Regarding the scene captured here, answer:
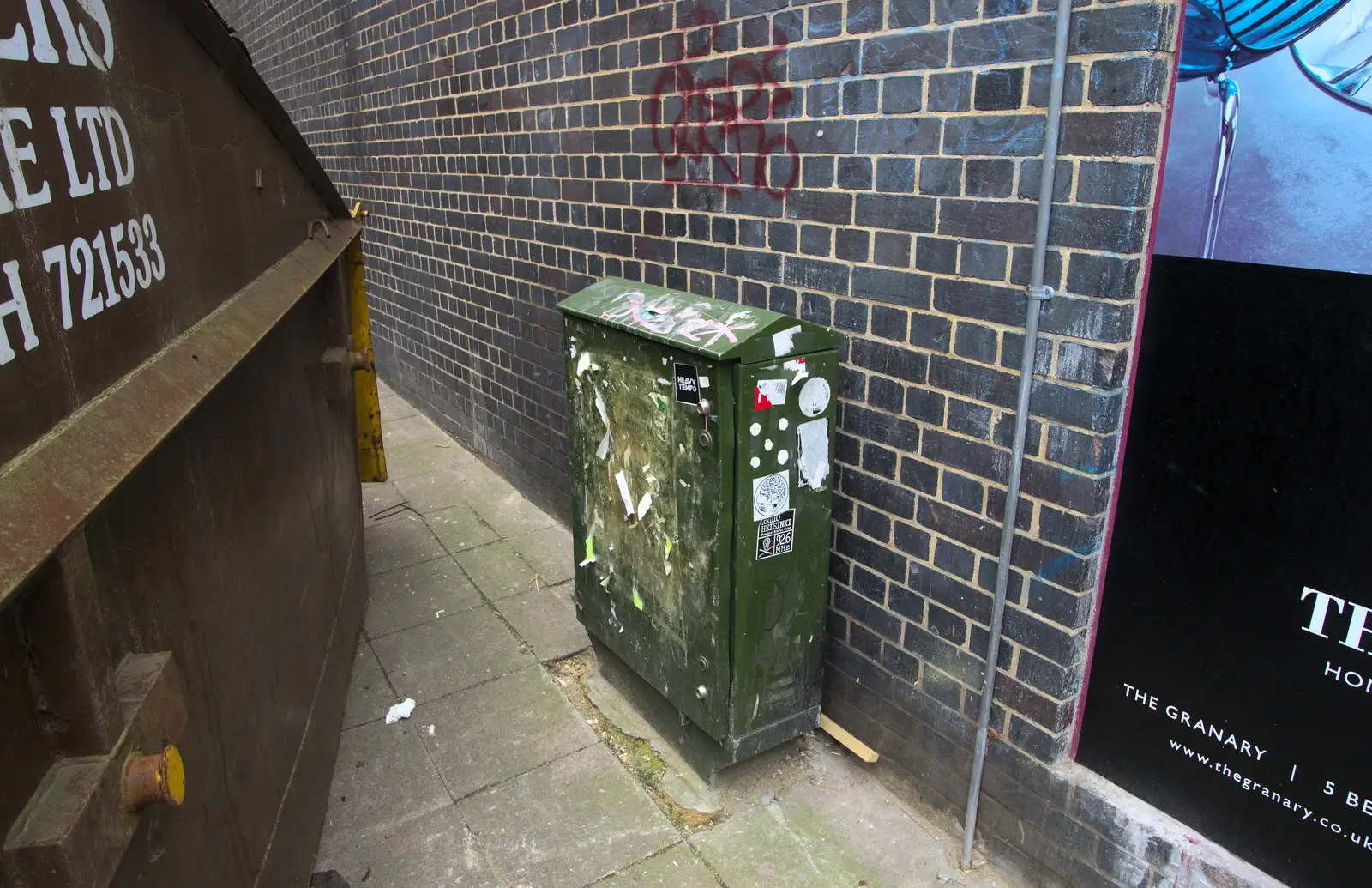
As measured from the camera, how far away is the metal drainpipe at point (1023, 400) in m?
2.26

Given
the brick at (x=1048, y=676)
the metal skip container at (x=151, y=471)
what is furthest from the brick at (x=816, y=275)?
the metal skip container at (x=151, y=471)

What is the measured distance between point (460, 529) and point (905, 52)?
4.00 meters

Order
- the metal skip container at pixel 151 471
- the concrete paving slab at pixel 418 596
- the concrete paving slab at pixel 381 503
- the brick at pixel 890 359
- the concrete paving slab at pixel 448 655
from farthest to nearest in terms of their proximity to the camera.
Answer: the concrete paving slab at pixel 381 503 → the concrete paving slab at pixel 418 596 → the concrete paving slab at pixel 448 655 → the brick at pixel 890 359 → the metal skip container at pixel 151 471

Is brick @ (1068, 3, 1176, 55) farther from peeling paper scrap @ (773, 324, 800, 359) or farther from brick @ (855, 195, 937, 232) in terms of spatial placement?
peeling paper scrap @ (773, 324, 800, 359)

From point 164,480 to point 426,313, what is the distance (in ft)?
18.8

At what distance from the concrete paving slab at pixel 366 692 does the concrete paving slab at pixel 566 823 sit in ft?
2.53

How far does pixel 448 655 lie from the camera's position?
416cm

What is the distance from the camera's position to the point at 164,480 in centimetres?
181

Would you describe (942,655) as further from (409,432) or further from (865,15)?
(409,432)

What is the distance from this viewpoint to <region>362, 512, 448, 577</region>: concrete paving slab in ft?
16.8

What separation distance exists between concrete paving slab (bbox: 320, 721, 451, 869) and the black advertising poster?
251 centimetres

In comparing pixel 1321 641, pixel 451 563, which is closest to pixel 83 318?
pixel 1321 641

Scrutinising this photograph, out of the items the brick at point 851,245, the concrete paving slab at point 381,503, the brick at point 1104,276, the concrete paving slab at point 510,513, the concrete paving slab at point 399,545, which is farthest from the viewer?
the concrete paving slab at point 381,503

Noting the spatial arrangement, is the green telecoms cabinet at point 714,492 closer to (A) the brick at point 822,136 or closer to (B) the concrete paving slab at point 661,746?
(B) the concrete paving slab at point 661,746
